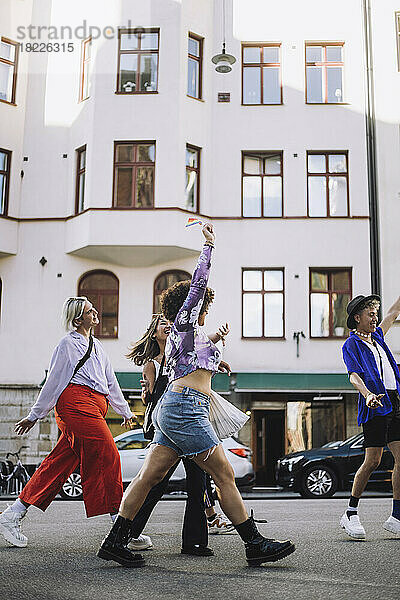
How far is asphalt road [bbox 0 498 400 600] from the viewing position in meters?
4.24

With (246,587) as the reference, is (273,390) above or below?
above

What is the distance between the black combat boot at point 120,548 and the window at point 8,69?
21583 mm

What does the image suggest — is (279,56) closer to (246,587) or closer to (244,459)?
(244,459)

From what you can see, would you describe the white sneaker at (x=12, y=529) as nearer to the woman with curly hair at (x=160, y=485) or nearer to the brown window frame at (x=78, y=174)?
the woman with curly hair at (x=160, y=485)

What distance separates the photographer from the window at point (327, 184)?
24344 mm

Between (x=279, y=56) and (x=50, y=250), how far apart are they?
365 inches

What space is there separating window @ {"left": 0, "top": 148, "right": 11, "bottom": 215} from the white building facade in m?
0.05

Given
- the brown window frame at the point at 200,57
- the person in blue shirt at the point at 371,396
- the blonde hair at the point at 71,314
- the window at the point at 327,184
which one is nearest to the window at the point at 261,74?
the brown window frame at the point at 200,57

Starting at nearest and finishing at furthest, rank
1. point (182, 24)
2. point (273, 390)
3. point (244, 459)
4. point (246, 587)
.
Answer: point (246, 587)
point (244, 459)
point (273, 390)
point (182, 24)

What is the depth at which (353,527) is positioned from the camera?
262 inches

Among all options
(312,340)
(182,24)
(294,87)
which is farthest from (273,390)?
(182,24)

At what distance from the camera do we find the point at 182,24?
2422 cm

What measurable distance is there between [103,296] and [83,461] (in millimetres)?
17758

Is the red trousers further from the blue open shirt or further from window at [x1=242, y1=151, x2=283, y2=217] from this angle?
window at [x1=242, y1=151, x2=283, y2=217]
